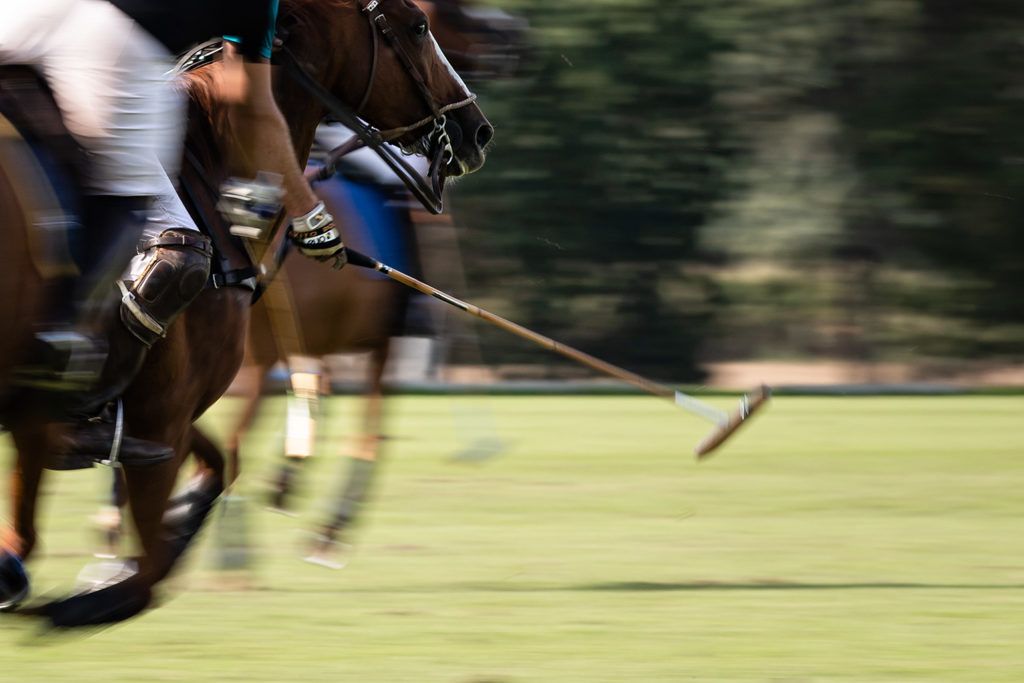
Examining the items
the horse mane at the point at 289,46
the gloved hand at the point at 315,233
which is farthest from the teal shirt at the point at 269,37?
the gloved hand at the point at 315,233

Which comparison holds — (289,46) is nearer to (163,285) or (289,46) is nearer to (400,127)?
(400,127)

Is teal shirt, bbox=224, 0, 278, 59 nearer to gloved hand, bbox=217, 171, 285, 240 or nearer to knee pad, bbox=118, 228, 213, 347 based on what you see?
gloved hand, bbox=217, 171, 285, 240

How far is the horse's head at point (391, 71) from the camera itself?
4.89m

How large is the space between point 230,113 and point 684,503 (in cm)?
419

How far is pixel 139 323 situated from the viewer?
13.1 ft

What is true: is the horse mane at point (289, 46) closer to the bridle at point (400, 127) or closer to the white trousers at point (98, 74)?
the bridle at point (400, 127)

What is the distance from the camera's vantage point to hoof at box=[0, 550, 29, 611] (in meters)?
4.23

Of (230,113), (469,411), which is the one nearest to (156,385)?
(230,113)

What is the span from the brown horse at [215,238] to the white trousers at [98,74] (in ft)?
1.19

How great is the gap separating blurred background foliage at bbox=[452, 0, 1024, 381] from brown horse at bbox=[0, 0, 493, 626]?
9.97 meters

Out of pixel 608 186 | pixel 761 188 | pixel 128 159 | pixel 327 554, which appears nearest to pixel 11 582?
pixel 128 159

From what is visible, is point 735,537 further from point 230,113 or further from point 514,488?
point 230,113

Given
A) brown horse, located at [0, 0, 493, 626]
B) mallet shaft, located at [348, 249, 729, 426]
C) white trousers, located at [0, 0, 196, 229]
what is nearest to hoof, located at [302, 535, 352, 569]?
mallet shaft, located at [348, 249, 729, 426]

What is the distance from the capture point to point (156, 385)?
14.0ft
